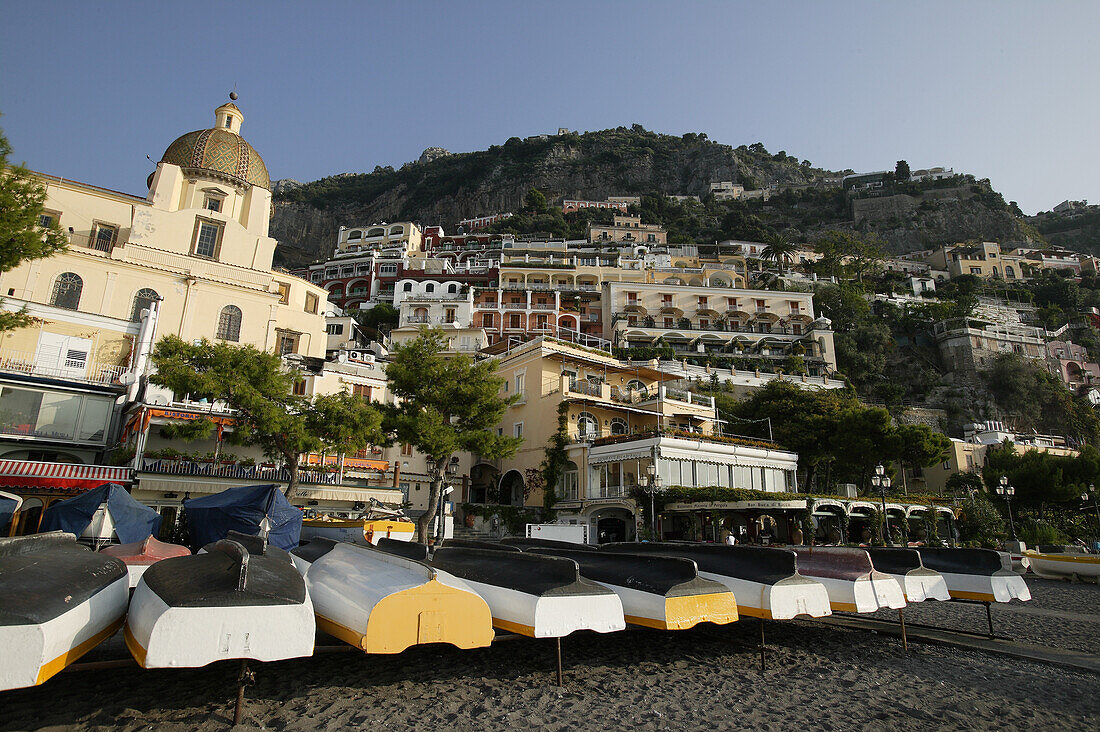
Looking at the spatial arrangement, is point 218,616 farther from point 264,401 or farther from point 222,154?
point 222,154

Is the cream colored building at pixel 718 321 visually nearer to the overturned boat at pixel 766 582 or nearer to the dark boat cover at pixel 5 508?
the overturned boat at pixel 766 582

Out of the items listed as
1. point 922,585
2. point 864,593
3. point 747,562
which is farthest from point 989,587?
point 747,562

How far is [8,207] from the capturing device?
1187 cm

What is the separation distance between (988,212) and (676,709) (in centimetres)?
12530

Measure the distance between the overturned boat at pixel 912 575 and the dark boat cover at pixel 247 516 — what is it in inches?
445

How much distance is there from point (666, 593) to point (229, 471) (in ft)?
64.2

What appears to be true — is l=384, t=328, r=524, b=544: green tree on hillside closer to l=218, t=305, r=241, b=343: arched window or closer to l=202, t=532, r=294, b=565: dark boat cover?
l=202, t=532, r=294, b=565: dark boat cover

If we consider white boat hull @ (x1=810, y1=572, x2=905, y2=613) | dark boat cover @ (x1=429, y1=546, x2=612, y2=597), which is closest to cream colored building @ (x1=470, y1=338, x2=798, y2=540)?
white boat hull @ (x1=810, y1=572, x2=905, y2=613)

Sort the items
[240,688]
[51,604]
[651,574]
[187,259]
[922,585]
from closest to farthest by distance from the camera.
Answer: [51,604], [240,688], [651,574], [922,585], [187,259]

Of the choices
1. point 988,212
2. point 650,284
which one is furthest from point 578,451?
point 988,212

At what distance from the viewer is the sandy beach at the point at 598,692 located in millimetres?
5398

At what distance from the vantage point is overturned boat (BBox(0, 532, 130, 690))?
154 inches

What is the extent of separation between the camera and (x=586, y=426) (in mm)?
29375

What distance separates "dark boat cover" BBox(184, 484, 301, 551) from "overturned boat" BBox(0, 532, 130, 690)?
6.65 meters
